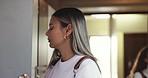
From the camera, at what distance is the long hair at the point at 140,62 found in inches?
120

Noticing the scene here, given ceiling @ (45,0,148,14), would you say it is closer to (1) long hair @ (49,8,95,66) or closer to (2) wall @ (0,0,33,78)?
(2) wall @ (0,0,33,78)

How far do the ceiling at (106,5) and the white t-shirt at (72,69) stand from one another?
1.56 metres

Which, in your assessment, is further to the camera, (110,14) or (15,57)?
(110,14)

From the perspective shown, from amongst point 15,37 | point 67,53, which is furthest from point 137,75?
point 67,53

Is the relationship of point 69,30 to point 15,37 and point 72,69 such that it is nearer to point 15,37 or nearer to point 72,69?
point 72,69

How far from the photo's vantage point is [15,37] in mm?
1781

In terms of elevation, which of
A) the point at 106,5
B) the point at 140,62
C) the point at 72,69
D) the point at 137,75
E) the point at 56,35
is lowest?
the point at 137,75

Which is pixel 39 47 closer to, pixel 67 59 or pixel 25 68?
pixel 25 68

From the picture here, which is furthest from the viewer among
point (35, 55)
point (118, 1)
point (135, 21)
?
point (135, 21)

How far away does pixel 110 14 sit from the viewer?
311 cm

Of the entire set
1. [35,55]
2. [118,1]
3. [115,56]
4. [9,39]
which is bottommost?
[115,56]

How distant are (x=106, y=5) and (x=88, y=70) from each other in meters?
1.87

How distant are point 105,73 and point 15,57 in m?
1.52

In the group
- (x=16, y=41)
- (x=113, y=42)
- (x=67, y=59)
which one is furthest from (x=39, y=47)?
(x=113, y=42)
